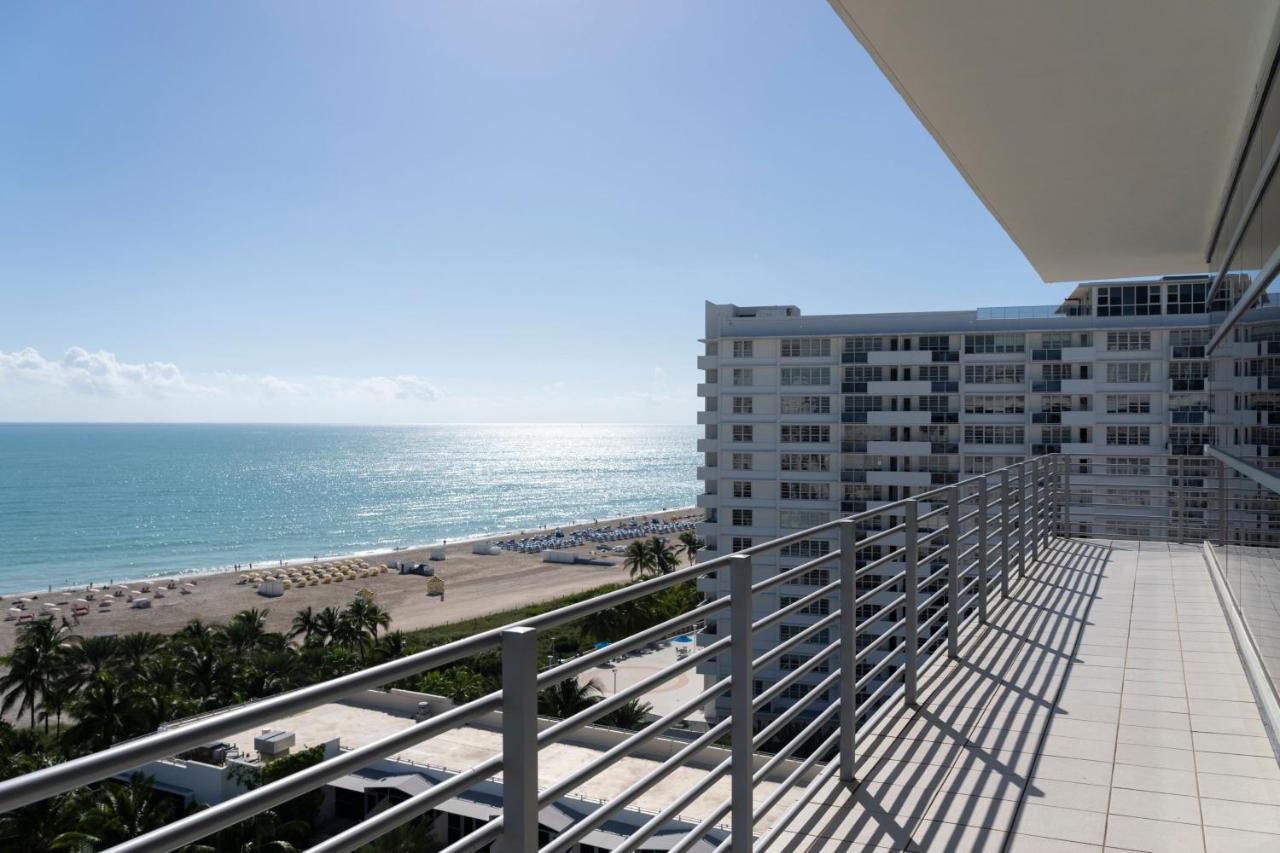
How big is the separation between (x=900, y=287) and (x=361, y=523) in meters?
58.7

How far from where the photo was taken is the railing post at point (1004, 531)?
622 cm

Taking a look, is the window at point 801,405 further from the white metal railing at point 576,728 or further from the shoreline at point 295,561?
the white metal railing at point 576,728

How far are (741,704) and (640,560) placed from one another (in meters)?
52.1

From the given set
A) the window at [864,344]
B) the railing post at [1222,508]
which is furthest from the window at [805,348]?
the railing post at [1222,508]

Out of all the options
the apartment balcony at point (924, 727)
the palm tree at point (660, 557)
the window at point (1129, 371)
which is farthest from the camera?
the palm tree at point (660, 557)

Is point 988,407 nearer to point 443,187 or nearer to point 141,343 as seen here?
point 443,187

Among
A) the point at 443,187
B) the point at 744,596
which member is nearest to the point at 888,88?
the point at 744,596

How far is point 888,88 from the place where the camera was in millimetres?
3867

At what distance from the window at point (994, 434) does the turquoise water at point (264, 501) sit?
168ft

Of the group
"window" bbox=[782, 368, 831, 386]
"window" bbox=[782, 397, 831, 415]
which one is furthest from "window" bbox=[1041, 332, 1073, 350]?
"window" bbox=[782, 397, 831, 415]

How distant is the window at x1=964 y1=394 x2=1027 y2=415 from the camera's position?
43219 millimetres

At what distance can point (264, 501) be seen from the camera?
334ft

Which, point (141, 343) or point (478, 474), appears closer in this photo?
point (478, 474)

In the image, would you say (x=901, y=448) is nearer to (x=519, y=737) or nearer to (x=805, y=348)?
(x=805, y=348)
